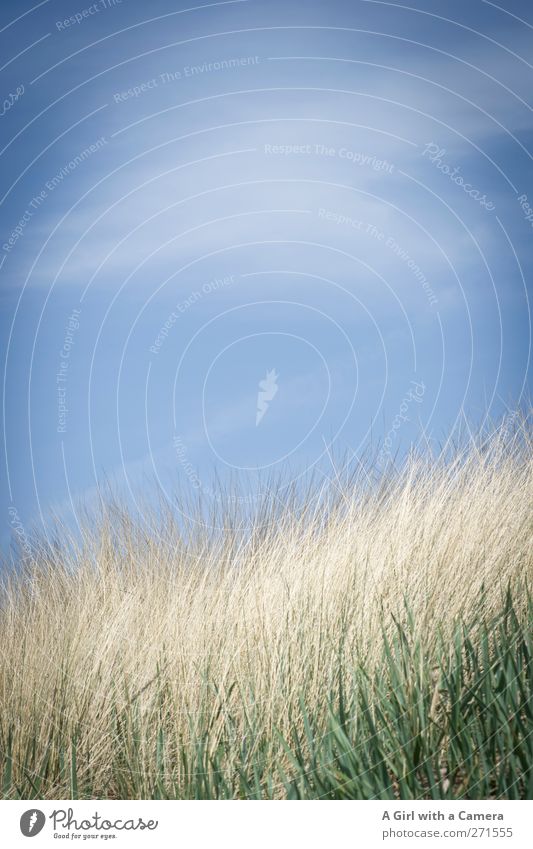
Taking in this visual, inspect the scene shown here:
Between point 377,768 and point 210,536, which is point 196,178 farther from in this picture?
point 377,768

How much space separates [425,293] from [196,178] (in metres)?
1.17

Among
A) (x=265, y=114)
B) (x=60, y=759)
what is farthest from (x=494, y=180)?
(x=60, y=759)

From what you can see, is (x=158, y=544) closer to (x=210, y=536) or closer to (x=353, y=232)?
(x=210, y=536)

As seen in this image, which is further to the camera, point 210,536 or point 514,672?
point 210,536

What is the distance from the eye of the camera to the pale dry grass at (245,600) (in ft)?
10.4

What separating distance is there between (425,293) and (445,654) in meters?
1.53

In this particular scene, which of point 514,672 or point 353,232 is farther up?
point 353,232

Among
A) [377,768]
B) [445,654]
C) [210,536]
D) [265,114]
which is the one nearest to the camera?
[377,768]

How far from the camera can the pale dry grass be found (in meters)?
3.16

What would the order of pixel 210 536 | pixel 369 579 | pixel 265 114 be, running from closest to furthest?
pixel 369 579
pixel 265 114
pixel 210 536

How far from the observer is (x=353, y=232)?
3572 millimetres

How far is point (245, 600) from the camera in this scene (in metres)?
3.52

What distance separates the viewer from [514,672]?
2.94m
